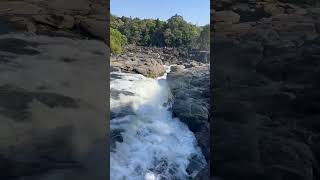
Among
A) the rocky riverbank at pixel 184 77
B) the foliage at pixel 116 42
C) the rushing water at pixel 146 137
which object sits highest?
the foliage at pixel 116 42

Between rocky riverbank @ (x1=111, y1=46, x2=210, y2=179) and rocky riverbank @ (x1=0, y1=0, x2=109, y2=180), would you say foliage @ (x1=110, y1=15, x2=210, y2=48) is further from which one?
rocky riverbank @ (x1=0, y1=0, x2=109, y2=180)

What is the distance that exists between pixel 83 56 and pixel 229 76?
800 mm

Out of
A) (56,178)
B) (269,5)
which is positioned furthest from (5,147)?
(269,5)

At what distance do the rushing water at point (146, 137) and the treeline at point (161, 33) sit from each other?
6.48 metres

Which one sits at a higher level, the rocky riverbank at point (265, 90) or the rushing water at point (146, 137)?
the rocky riverbank at point (265, 90)

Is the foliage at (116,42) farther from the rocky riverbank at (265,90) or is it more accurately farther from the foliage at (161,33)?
the rocky riverbank at (265,90)

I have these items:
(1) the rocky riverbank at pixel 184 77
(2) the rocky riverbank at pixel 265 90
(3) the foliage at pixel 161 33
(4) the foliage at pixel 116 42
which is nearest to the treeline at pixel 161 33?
(3) the foliage at pixel 161 33

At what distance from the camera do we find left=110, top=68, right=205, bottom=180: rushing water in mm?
5840

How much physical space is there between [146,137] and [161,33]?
9.26 metres

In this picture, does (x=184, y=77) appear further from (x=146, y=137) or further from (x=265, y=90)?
(x=265, y=90)

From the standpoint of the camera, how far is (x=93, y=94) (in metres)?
2.21

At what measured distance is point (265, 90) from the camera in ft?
7.48

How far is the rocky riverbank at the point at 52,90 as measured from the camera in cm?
208

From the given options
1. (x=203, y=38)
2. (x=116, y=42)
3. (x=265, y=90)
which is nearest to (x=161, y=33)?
(x=203, y=38)
